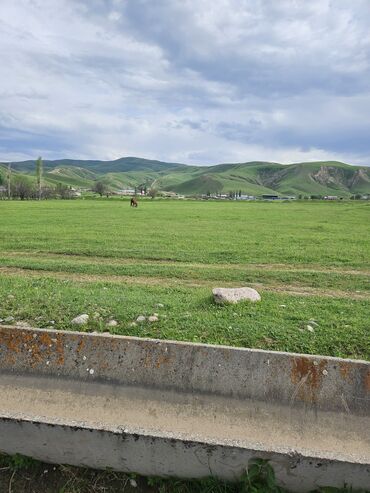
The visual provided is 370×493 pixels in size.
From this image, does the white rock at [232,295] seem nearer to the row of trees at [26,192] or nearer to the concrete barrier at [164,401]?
the concrete barrier at [164,401]

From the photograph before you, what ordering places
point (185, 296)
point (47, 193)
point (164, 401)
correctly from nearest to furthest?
point (164, 401), point (185, 296), point (47, 193)

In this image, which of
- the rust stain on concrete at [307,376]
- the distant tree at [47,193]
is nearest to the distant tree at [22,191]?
the distant tree at [47,193]

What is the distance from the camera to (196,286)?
417 inches

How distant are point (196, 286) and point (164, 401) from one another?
542 centimetres

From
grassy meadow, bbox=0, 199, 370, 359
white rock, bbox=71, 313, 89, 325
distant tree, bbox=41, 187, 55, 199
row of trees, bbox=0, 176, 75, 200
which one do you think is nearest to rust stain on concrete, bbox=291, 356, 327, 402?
grassy meadow, bbox=0, 199, 370, 359

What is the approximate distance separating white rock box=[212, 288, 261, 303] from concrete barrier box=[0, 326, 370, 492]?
8.63 ft

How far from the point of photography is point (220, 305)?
7898 millimetres

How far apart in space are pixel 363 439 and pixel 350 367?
91cm

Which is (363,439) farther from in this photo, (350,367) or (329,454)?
(329,454)

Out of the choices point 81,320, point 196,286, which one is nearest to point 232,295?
point 196,286

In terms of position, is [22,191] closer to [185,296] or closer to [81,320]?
[185,296]

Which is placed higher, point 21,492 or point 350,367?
point 350,367

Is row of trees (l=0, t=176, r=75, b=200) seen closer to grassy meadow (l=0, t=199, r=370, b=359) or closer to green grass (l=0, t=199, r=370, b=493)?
grassy meadow (l=0, t=199, r=370, b=359)

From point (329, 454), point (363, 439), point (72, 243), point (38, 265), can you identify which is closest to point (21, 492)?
point (329, 454)
